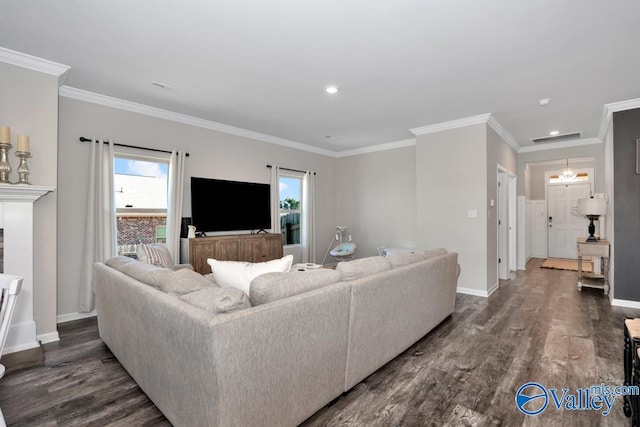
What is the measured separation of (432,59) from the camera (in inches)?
110

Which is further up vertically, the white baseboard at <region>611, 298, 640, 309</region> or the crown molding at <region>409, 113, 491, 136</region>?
the crown molding at <region>409, 113, 491, 136</region>

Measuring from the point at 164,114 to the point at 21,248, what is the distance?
231cm

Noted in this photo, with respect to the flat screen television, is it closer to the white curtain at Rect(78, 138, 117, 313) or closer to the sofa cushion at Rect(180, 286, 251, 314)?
the white curtain at Rect(78, 138, 117, 313)

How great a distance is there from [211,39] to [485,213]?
13.2 feet

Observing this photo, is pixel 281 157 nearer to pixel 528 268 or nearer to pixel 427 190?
pixel 427 190

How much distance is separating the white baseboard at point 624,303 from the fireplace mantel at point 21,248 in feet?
21.3

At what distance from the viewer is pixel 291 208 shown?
6230 mm

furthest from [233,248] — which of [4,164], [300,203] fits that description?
[4,164]

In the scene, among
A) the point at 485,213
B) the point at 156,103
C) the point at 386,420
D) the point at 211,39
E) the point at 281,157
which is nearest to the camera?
the point at 386,420

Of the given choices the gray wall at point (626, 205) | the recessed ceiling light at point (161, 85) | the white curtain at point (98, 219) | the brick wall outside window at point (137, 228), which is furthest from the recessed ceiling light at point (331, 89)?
the gray wall at point (626, 205)

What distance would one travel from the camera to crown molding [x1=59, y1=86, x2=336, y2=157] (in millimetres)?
3547

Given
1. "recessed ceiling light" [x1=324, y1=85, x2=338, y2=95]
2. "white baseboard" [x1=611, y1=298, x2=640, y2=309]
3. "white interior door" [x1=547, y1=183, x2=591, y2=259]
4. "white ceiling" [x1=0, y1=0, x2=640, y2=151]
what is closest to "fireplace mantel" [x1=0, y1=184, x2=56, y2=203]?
"white ceiling" [x1=0, y1=0, x2=640, y2=151]

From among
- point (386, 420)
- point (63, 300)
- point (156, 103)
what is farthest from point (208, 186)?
point (386, 420)

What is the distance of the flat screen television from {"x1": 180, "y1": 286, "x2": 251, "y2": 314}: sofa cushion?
3.14 metres
